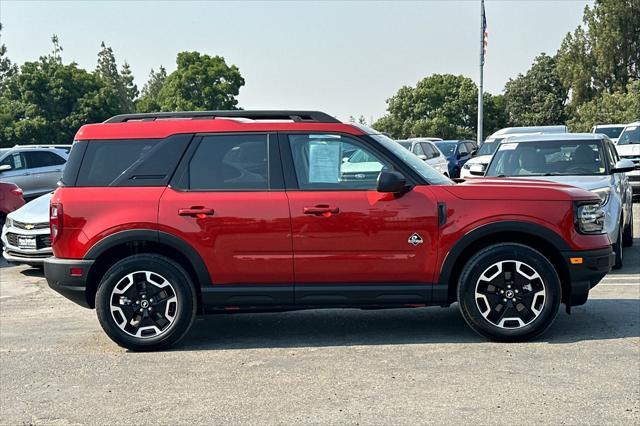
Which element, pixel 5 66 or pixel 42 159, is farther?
pixel 5 66

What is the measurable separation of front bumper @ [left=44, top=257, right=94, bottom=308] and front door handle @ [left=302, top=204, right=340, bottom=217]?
1844 millimetres

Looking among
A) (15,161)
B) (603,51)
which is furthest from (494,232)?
(603,51)

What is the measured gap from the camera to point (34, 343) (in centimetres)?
649

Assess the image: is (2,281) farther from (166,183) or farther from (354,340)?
(354,340)

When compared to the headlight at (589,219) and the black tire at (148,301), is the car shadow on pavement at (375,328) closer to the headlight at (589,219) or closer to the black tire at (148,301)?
the black tire at (148,301)

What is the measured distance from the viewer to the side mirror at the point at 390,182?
19.0ft

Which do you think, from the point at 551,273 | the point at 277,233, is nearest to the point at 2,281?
the point at 277,233

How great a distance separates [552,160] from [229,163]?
5.43 meters

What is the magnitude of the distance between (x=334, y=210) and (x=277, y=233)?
499mm

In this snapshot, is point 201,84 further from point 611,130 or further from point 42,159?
point 42,159

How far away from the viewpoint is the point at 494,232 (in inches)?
233

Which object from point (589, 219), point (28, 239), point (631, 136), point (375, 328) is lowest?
point (375, 328)

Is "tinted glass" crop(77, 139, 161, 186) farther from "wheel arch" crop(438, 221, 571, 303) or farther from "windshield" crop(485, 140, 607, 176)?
"windshield" crop(485, 140, 607, 176)

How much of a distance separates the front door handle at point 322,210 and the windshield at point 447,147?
20826mm
